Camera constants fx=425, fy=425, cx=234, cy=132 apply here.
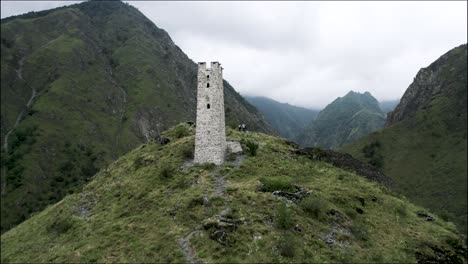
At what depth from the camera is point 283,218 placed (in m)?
35.7

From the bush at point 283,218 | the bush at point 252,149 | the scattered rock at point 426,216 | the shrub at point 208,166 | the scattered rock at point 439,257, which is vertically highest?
the bush at point 252,149

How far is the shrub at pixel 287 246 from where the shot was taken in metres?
32.1

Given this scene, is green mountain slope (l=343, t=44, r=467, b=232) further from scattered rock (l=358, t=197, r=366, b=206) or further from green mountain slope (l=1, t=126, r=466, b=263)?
green mountain slope (l=1, t=126, r=466, b=263)

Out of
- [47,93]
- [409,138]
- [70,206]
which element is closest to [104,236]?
[70,206]

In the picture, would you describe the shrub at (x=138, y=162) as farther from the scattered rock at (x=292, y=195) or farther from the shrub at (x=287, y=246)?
the shrub at (x=287, y=246)

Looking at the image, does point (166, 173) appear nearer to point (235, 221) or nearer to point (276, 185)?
point (276, 185)

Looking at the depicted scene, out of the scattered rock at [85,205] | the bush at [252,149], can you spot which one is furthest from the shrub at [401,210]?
the scattered rock at [85,205]

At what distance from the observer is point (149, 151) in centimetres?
6278

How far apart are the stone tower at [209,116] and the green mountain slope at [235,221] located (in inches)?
89.7

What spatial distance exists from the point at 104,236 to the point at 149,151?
2297cm

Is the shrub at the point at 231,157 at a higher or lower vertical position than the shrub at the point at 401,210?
higher

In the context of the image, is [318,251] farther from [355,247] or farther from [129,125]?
[129,125]

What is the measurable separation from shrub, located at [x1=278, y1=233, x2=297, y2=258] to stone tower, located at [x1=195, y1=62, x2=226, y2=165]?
17.6m

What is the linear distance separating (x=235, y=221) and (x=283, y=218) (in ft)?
13.3
